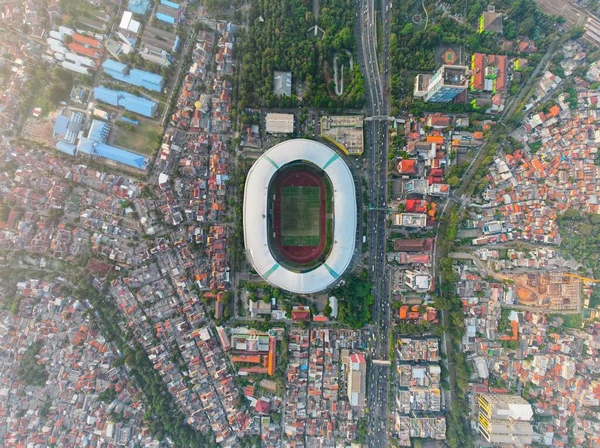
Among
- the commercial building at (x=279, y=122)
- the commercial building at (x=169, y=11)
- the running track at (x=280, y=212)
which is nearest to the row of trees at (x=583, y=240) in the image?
the running track at (x=280, y=212)

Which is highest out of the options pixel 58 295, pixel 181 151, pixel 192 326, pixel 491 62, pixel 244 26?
pixel 244 26

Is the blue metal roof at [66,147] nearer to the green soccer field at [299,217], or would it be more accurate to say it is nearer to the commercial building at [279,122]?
the commercial building at [279,122]

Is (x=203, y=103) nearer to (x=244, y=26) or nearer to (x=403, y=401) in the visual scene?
(x=244, y=26)

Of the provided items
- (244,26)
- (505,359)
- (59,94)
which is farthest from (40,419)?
(505,359)

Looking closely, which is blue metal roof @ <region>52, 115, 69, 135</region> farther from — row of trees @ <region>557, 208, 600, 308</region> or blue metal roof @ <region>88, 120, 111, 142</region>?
row of trees @ <region>557, 208, 600, 308</region>

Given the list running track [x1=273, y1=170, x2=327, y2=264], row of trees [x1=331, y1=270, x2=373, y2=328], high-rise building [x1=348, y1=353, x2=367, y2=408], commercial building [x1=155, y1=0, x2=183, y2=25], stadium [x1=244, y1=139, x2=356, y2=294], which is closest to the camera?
stadium [x1=244, y1=139, x2=356, y2=294]

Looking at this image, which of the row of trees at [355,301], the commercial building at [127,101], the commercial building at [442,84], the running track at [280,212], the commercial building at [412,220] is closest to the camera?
the commercial building at [442,84]

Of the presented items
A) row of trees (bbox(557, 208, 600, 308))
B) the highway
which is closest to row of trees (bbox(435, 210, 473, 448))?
the highway
